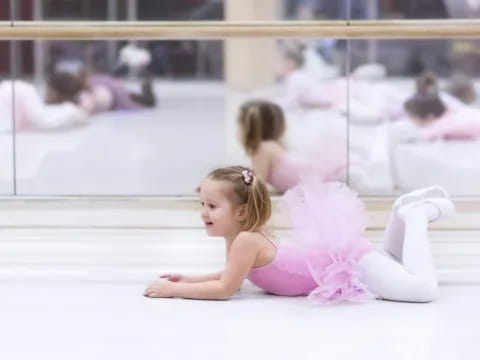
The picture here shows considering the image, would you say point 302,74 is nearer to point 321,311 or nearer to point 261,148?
point 261,148

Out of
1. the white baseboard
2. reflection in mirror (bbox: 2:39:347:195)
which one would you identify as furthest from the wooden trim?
reflection in mirror (bbox: 2:39:347:195)

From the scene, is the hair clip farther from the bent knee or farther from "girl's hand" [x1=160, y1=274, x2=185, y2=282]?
the bent knee

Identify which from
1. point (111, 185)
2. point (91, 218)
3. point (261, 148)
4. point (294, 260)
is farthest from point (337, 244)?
point (111, 185)

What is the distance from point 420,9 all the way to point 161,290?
9.84m

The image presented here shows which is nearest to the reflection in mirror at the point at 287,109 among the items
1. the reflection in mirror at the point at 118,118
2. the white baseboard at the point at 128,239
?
the reflection in mirror at the point at 118,118

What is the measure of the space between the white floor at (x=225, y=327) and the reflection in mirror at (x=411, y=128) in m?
1.22

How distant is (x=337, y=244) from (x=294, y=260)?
0.10m

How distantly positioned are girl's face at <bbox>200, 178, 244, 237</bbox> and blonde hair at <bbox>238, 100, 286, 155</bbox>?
4.84 feet

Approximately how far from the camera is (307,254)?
215 centimetres

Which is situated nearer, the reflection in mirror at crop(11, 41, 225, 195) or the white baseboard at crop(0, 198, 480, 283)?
the white baseboard at crop(0, 198, 480, 283)

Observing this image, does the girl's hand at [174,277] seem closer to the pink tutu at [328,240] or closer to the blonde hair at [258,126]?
the pink tutu at [328,240]

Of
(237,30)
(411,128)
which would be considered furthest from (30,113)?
(237,30)

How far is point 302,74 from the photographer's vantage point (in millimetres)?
9758

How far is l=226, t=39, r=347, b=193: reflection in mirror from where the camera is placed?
3547mm
